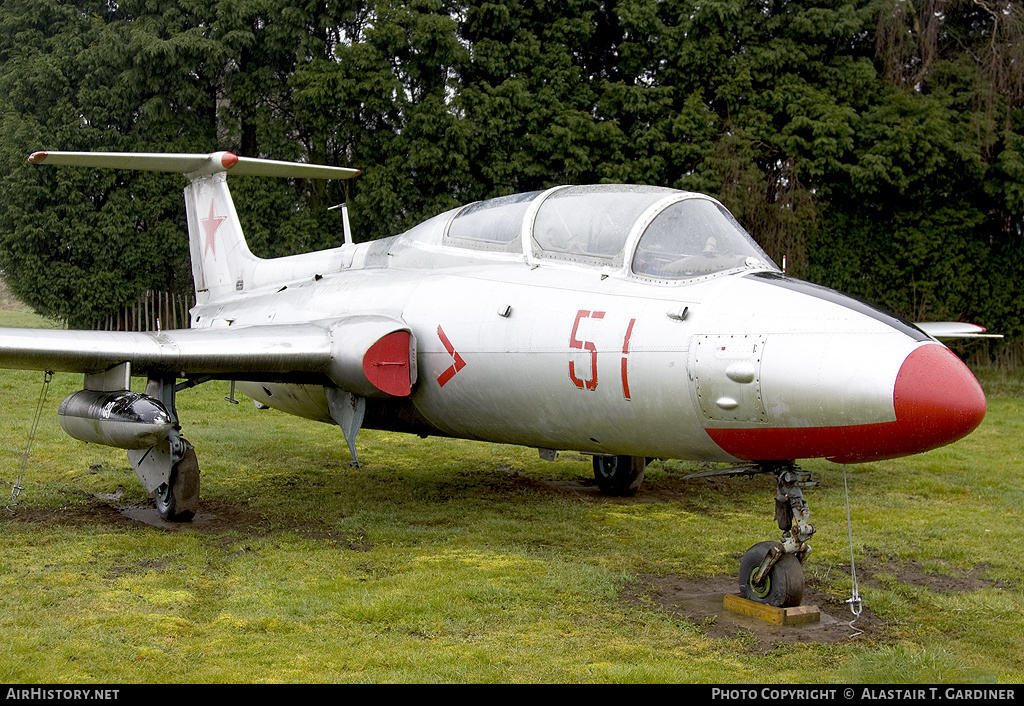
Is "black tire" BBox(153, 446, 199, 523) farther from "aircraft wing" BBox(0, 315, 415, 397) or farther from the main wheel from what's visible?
the main wheel

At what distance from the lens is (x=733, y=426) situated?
5.34 meters

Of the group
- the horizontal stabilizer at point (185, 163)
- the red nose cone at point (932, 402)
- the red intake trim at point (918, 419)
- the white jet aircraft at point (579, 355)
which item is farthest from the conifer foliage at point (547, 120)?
the red nose cone at point (932, 402)

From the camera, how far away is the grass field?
4.68 m

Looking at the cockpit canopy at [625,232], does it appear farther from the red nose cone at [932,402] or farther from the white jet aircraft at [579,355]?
the red nose cone at [932,402]

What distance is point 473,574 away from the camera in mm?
6363

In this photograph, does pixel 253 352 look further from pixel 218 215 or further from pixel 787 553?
pixel 218 215

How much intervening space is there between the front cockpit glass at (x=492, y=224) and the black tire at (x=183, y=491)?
9.51 feet

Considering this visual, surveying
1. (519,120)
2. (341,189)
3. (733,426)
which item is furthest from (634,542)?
(341,189)

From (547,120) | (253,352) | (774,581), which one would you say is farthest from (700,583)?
(547,120)

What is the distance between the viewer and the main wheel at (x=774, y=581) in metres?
5.42

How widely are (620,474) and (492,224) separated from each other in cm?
317

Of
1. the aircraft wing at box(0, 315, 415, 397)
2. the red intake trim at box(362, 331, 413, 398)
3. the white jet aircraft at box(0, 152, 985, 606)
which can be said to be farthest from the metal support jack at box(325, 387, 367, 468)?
the red intake trim at box(362, 331, 413, 398)

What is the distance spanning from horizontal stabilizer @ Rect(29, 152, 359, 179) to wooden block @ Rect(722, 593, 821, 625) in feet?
23.8

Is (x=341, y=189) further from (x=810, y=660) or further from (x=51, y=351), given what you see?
(x=810, y=660)
